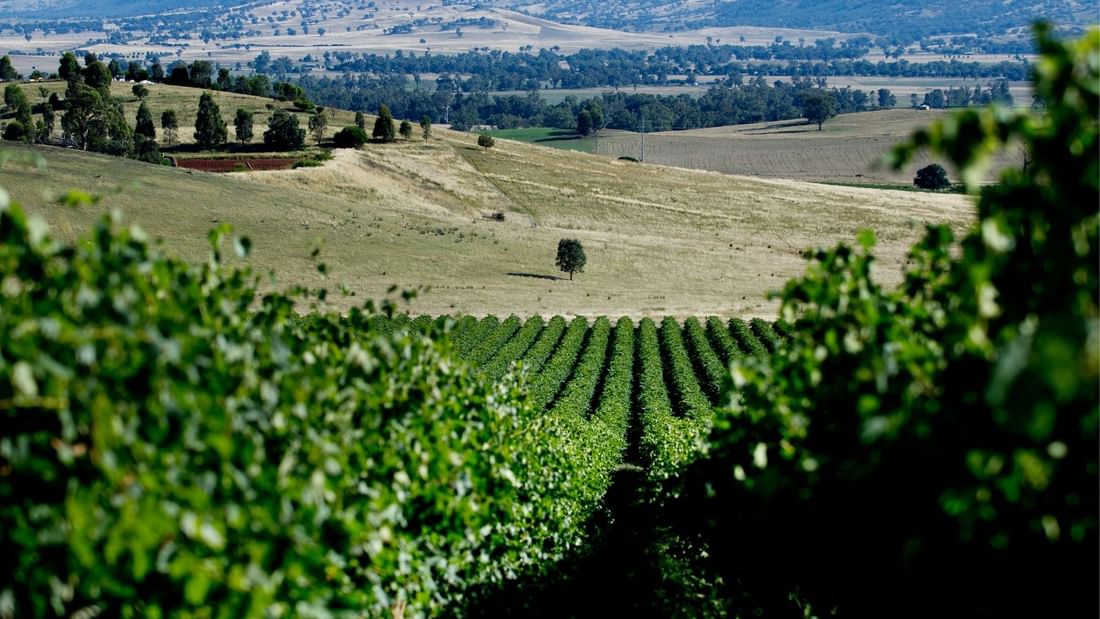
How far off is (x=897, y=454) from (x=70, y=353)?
374cm

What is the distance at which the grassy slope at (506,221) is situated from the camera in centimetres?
6306

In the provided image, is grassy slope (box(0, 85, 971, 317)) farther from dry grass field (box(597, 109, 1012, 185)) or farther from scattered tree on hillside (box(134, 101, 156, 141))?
dry grass field (box(597, 109, 1012, 185))

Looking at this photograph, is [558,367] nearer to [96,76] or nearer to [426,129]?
[426,129]

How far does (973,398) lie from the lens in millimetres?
5000

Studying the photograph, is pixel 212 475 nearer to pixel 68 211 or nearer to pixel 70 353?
pixel 70 353

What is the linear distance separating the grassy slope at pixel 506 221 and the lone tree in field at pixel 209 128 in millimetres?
11358

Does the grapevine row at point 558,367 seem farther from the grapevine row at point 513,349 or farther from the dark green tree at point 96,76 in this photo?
the dark green tree at point 96,76

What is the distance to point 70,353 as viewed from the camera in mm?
5406

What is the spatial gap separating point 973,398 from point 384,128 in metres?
102

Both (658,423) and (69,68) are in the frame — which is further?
(69,68)

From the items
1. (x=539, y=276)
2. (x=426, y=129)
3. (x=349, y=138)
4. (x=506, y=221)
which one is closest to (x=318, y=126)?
(x=349, y=138)

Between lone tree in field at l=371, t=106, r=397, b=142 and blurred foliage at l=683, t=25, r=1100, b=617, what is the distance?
9803 cm

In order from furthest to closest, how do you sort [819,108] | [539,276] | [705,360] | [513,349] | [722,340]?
[819,108]
[539,276]
[722,340]
[513,349]
[705,360]

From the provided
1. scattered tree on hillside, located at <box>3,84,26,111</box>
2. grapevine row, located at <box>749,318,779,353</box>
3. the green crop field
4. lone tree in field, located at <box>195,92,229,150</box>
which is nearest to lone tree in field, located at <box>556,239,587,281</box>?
grapevine row, located at <box>749,318,779,353</box>
